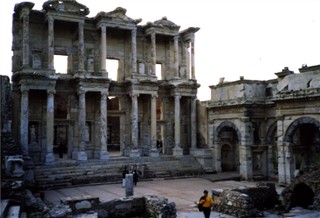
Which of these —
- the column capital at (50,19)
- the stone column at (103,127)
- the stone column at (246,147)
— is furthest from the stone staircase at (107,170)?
the column capital at (50,19)

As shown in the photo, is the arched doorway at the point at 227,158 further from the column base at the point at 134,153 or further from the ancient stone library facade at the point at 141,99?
the column base at the point at 134,153

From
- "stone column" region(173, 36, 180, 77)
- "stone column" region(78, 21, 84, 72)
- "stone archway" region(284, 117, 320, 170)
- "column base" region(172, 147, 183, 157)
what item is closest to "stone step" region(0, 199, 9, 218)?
"stone column" region(78, 21, 84, 72)

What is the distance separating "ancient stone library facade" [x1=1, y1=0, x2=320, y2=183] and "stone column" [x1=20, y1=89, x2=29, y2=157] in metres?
0.06

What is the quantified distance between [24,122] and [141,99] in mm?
9256

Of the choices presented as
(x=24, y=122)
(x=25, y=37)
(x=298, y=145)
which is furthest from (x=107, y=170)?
(x=298, y=145)

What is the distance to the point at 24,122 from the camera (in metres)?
22.8

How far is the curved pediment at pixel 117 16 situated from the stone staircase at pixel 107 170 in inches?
392

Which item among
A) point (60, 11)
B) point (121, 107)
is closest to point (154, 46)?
point (121, 107)

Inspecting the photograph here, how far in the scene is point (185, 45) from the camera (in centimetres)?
3075

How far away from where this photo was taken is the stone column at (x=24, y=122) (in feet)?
73.8

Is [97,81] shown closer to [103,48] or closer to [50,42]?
[103,48]

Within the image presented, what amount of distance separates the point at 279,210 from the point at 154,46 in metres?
16.5

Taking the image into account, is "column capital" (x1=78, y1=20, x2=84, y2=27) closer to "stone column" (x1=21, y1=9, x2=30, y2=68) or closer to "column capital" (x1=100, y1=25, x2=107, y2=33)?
"column capital" (x1=100, y1=25, x2=107, y2=33)

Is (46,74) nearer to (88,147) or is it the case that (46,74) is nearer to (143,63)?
(88,147)
